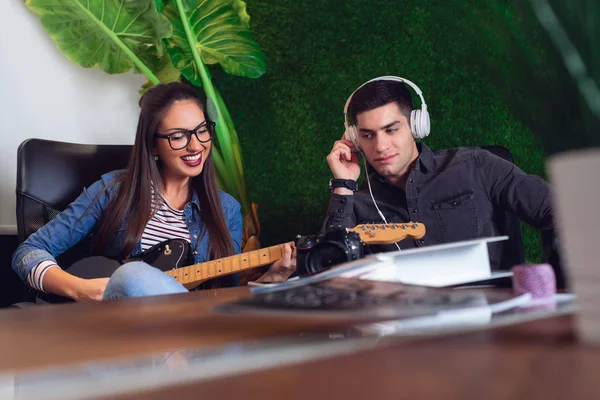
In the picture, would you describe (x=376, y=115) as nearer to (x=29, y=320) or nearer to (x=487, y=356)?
(x=29, y=320)

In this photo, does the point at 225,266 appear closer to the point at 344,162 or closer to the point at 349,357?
the point at 344,162

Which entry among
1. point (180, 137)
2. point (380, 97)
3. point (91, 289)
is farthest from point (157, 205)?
point (380, 97)

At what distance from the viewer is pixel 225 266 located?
6.39 feet

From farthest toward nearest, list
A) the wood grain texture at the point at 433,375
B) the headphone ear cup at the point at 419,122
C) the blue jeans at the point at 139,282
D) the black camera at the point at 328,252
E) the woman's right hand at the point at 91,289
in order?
the headphone ear cup at the point at 419,122 → the woman's right hand at the point at 91,289 → the black camera at the point at 328,252 → the blue jeans at the point at 139,282 → the wood grain texture at the point at 433,375

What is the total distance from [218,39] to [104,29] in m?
0.48

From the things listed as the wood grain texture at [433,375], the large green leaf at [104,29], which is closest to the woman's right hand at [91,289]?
the large green leaf at [104,29]

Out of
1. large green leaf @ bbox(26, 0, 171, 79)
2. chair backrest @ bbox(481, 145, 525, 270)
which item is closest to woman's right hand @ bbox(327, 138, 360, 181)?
chair backrest @ bbox(481, 145, 525, 270)

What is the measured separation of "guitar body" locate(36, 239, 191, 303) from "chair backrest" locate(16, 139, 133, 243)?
0.23 metres

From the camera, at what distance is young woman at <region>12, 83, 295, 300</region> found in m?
2.07

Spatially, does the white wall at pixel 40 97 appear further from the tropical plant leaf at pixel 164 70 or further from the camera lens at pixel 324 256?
the camera lens at pixel 324 256

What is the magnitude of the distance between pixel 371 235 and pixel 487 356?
135 cm

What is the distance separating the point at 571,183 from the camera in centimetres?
40

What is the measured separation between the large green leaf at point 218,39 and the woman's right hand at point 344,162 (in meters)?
0.72

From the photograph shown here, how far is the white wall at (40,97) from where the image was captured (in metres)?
2.68
